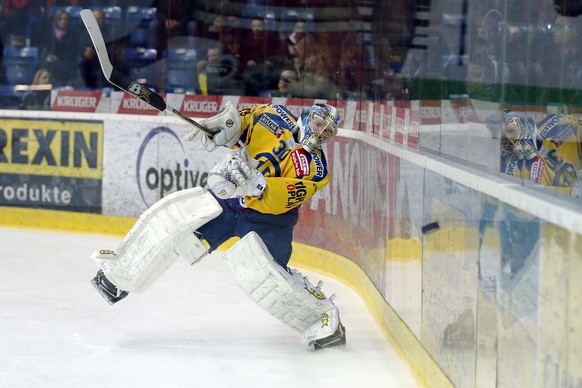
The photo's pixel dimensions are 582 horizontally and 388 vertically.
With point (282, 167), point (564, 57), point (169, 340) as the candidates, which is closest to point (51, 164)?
point (169, 340)

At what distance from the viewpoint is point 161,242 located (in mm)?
4262

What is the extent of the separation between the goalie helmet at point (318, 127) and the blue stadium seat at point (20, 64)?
4.19m

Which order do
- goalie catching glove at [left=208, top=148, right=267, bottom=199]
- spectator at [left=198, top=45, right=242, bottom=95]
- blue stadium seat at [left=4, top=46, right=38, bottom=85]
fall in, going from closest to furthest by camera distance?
1. goalie catching glove at [left=208, top=148, right=267, bottom=199]
2. spectator at [left=198, top=45, right=242, bottom=95]
3. blue stadium seat at [left=4, top=46, right=38, bottom=85]

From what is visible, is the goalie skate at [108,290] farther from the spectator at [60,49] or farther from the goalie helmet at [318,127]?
the spectator at [60,49]

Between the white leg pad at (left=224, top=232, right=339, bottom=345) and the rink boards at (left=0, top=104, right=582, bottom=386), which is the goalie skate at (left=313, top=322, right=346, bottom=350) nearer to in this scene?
the white leg pad at (left=224, top=232, right=339, bottom=345)

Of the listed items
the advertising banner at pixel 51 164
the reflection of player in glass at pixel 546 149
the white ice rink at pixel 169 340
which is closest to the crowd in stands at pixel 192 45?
the advertising banner at pixel 51 164

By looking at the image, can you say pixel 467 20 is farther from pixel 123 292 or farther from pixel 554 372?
pixel 123 292

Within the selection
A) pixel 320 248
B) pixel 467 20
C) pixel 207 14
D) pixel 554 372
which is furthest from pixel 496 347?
pixel 207 14

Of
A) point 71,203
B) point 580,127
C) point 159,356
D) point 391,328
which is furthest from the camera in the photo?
point 71,203

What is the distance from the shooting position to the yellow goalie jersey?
165 inches

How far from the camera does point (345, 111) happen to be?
6.66 meters

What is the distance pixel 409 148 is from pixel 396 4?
106 centimetres

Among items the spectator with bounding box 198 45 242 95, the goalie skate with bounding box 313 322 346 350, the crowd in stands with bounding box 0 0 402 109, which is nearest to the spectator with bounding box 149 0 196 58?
the crowd in stands with bounding box 0 0 402 109

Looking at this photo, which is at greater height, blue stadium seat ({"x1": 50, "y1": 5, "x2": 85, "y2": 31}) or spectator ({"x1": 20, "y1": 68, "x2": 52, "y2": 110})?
blue stadium seat ({"x1": 50, "y1": 5, "x2": 85, "y2": 31})
